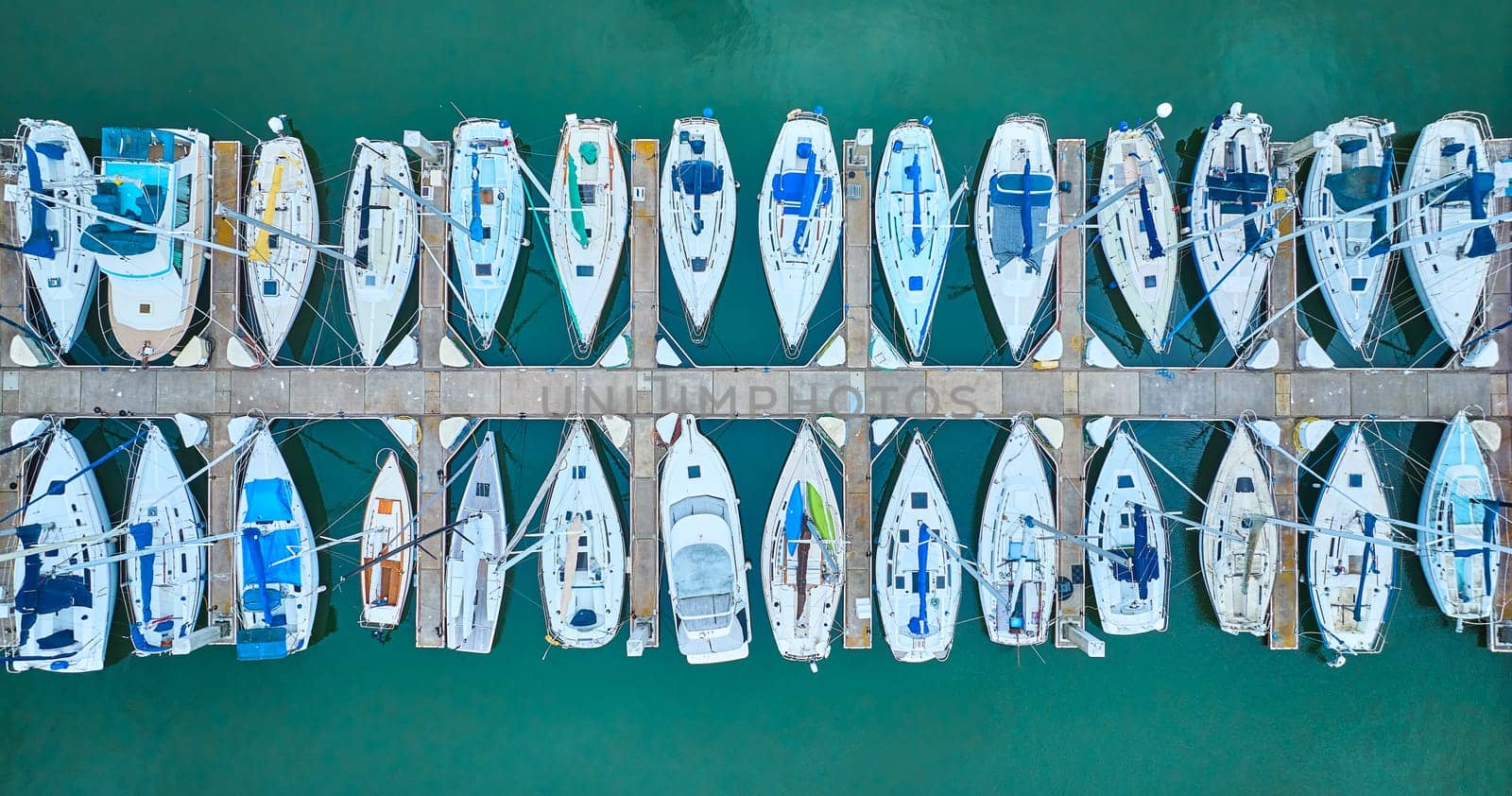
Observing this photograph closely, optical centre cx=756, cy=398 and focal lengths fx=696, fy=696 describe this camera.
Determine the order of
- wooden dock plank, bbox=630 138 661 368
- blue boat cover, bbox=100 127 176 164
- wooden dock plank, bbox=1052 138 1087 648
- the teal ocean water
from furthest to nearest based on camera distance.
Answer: the teal ocean water, wooden dock plank, bbox=630 138 661 368, wooden dock plank, bbox=1052 138 1087 648, blue boat cover, bbox=100 127 176 164

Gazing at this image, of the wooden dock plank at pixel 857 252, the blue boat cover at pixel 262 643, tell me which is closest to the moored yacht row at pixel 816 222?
the wooden dock plank at pixel 857 252

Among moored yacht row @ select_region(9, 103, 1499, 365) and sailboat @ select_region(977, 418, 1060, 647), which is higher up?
moored yacht row @ select_region(9, 103, 1499, 365)

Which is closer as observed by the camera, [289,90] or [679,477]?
[679,477]

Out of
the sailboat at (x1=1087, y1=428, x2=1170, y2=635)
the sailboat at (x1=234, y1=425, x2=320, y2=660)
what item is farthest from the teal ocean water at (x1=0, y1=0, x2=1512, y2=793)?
the sailboat at (x1=1087, y1=428, x2=1170, y2=635)

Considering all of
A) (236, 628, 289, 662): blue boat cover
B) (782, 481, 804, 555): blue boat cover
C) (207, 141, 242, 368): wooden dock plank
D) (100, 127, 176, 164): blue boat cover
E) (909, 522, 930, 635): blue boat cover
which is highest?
(100, 127, 176, 164): blue boat cover

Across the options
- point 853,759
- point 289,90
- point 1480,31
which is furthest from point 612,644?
point 1480,31

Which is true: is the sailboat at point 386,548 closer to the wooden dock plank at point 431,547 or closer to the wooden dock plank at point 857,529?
the wooden dock plank at point 431,547

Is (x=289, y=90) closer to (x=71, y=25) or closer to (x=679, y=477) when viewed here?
(x=71, y=25)

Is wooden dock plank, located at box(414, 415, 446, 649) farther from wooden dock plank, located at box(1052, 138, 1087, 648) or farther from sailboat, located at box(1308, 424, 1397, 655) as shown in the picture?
sailboat, located at box(1308, 424, 1397, 655)
